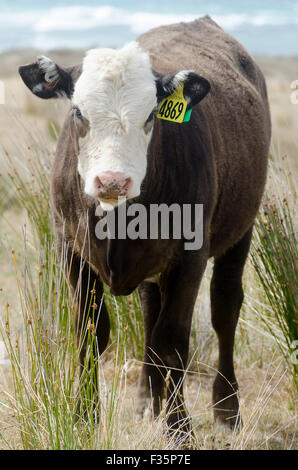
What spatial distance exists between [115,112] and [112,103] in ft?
0.17

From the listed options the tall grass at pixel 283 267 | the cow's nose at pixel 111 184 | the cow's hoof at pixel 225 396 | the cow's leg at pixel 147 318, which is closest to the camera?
the cow's nose at pixel 111 184

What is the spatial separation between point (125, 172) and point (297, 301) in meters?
1.65

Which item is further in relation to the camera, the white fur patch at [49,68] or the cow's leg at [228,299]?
the cow's leg at [228,299]

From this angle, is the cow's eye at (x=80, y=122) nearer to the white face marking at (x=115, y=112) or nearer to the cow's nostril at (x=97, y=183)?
the white face marking at (x=115, y=112)

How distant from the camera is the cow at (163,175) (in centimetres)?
353

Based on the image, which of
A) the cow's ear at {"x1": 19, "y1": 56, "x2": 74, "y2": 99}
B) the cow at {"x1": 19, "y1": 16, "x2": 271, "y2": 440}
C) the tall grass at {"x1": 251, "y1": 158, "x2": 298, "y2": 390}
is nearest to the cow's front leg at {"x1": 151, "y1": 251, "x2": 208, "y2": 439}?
the cow at {"x1": 19, "y1": 16, "x2": 271, "y2": 440}

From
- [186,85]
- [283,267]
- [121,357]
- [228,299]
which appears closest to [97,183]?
[121,357]

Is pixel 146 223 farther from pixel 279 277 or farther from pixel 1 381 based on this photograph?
pixel 1 381

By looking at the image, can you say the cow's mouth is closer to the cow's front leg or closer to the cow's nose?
the cow's nose

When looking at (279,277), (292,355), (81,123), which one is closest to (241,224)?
(279,277)

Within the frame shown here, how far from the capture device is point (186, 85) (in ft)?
12.6

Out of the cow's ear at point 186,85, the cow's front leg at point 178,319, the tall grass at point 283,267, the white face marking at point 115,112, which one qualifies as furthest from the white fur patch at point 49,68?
the tall grass at point 283,267

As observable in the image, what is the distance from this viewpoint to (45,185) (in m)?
5.36

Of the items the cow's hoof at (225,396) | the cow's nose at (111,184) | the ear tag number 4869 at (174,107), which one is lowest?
the cow's hoof at (225,396)
